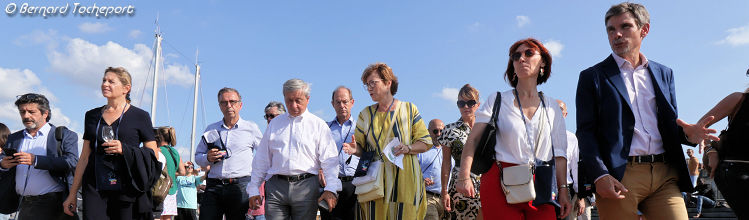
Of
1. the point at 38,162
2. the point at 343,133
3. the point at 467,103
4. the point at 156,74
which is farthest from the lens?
the point at 156,74

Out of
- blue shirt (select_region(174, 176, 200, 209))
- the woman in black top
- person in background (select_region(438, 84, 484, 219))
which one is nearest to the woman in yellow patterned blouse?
person in background (select_region(438, 84, 484, 219))

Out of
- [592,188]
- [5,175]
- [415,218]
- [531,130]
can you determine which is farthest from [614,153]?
[5,175]

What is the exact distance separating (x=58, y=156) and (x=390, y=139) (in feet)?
13.0

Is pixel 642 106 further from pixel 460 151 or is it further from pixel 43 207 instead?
pixel 43 207

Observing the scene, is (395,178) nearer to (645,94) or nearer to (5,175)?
(645,94)

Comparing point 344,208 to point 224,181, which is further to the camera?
point 224,181

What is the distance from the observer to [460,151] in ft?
18.7

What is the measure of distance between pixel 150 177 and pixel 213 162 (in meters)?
1.54

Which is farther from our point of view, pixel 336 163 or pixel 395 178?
pixel 336 163

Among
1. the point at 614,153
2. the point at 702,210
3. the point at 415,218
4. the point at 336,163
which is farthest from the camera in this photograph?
the point at 702,210

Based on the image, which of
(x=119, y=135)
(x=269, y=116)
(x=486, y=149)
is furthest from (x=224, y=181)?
(x=486, y=149)

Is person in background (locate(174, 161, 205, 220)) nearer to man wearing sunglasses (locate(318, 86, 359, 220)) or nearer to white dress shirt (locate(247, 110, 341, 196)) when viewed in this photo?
man wearing sunglasses (locate(318, 86, 359, 220))

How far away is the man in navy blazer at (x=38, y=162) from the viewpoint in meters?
6.09

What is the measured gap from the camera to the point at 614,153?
351 cm
